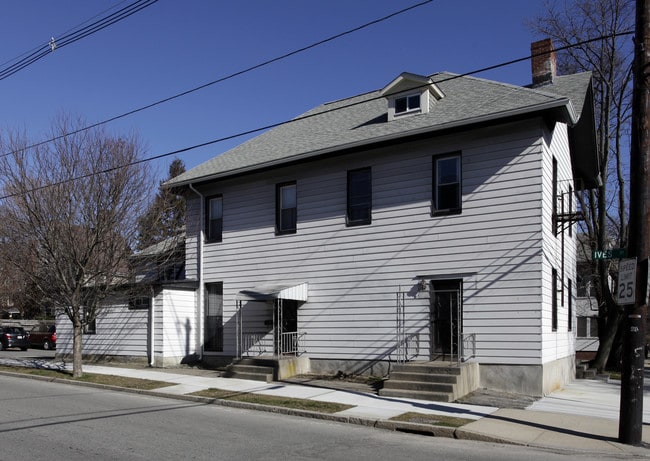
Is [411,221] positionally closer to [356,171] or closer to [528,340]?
[356,171]

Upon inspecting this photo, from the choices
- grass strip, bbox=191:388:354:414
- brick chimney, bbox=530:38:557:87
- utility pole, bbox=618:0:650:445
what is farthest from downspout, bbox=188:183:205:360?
utility pole, bbox=618:0:650:445

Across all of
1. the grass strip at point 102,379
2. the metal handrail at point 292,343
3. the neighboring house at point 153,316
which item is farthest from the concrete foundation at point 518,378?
the neighboring house at point 153,316

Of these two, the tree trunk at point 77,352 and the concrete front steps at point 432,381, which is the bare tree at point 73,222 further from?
A: the concrete front steps at point 432,381

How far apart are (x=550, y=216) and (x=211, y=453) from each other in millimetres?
10933

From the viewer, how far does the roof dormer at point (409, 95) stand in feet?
55.7

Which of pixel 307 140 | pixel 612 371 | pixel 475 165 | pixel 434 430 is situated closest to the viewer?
pixel 434 430

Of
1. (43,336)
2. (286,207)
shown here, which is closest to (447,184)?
(286,207)

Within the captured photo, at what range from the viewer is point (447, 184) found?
15.6 metres

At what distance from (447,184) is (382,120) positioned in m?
3.50

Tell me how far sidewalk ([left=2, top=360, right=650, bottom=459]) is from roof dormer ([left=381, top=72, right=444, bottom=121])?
317 inches

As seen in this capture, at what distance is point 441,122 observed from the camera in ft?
50.0

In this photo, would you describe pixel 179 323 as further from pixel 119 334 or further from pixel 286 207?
pixel 286 207

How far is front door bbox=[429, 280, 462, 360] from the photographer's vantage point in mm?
14961

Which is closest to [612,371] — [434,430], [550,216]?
[550,216]
